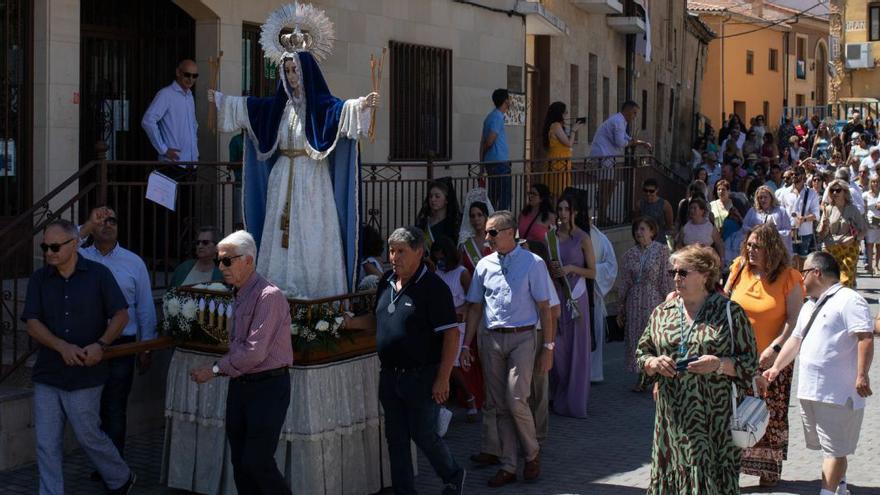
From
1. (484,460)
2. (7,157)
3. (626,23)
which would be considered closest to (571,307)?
(484,460)

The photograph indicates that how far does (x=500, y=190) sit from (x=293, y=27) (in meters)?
6.66

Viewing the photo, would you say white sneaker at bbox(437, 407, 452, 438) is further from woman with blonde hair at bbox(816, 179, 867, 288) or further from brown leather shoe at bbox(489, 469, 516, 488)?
woman with blonde hair at bbox(816, 179, 867, 288)

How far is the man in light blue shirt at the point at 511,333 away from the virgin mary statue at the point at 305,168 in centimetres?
94

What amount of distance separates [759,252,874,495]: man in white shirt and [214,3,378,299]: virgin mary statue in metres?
2.83

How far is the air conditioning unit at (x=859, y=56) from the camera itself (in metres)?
48.8

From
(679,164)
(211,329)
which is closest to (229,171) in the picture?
(211,329)

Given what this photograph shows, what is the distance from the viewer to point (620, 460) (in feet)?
30.1

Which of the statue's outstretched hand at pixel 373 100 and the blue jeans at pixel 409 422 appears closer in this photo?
the blue jeans at pixel 409 422

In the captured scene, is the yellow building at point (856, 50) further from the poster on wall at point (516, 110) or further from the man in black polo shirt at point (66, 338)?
the man in black polo shirt at point (66, 338)

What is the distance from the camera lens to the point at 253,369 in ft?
22.7

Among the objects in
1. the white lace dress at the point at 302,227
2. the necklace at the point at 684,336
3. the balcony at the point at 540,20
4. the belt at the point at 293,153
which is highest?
the balcony at the point at 540,20

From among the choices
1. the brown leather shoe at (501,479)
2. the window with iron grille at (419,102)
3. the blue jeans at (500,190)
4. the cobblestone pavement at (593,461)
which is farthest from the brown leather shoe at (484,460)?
the window with iron grille at (419,102)

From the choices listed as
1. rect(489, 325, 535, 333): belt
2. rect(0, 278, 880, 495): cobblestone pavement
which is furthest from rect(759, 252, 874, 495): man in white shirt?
rect(489, 325, 535, 333): belt

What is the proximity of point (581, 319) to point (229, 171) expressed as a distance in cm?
330
